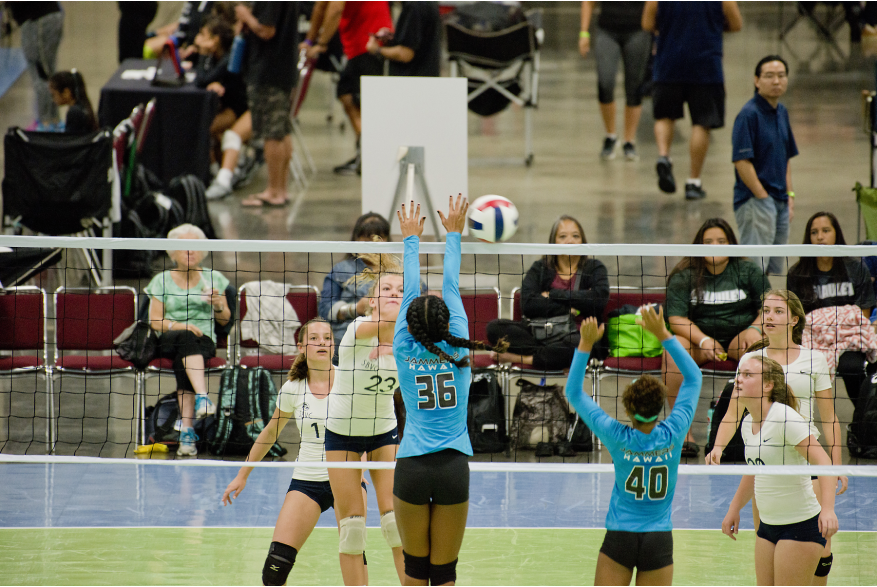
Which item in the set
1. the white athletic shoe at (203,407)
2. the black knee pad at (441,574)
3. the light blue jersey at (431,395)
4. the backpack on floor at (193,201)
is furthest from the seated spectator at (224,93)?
the black knee pad at (441,574)

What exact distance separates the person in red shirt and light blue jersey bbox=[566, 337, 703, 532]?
6519 millimetres

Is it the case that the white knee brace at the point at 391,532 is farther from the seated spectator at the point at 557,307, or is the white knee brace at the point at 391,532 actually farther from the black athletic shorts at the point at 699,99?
the black athletic shorts at the point at 699,99

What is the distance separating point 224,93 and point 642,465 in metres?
7.41

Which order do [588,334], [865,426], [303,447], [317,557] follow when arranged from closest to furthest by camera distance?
[588,334] → [303,447] → [317,557] → [865,426]

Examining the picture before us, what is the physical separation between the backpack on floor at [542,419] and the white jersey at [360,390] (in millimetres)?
1568

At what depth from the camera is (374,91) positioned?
25.1 ft

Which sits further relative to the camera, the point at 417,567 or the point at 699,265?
the point at 699,265

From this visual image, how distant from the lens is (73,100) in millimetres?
8789

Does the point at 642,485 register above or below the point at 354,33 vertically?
below

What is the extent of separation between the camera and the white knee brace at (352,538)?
14.2ft

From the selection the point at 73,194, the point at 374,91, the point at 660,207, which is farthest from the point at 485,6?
the point at 73,194

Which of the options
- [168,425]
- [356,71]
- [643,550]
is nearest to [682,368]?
[643,550]

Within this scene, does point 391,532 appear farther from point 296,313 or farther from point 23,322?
point 23,322

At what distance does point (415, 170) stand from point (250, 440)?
2542 millimetres
